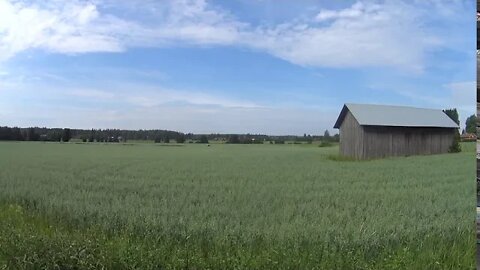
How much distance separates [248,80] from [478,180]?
1488 millimetres

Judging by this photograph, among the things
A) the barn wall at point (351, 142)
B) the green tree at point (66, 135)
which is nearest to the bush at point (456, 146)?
the barn wall at point (351, 142)

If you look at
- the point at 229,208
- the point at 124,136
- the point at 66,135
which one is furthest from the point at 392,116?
the point at 66,135

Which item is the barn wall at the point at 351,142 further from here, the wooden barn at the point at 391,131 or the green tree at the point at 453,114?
the green tree at the point at 453,114

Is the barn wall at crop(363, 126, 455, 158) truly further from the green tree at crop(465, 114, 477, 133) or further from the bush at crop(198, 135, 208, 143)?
the bush at crop(198, 135, 208, 143)

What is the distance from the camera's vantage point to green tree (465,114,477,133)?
257 cm

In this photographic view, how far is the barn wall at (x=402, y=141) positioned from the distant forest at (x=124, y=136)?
0.90 ft

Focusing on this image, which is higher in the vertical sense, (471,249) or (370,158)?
(370,158)

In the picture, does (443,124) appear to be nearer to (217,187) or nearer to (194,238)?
(217,187)

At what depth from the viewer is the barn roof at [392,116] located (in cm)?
267

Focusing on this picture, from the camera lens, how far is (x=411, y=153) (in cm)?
279

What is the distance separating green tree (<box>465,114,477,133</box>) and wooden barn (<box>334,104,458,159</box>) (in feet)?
0.21

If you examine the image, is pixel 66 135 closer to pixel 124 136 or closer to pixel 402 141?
pixel 124 136

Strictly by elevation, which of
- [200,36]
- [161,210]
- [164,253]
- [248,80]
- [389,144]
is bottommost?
[164,253]

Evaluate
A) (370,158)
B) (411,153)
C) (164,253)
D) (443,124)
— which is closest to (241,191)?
(164,253)
